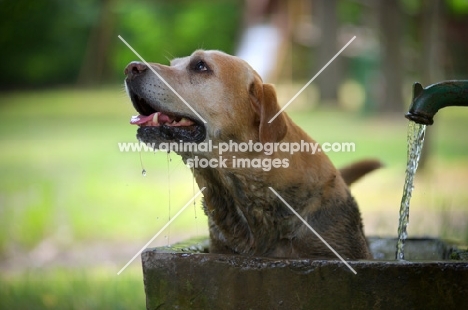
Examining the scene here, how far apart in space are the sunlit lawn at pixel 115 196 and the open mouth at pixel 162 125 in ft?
0.97

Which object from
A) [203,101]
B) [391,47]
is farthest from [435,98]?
[391,47]

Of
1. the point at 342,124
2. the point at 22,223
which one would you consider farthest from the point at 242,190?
the point at 342,124

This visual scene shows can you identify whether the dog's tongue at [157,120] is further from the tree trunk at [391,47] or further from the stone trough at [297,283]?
the tree trunk at [391,47]

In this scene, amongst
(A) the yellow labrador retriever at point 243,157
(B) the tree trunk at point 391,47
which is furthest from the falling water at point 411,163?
(B) the tree trunk at point 391,47

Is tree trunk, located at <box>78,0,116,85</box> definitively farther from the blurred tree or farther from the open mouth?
the open mouth

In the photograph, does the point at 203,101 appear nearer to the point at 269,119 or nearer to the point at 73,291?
the point at 269,119

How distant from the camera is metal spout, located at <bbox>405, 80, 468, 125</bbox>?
3768 mm

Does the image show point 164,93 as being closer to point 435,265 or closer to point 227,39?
point 435,265

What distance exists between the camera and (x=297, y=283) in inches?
136

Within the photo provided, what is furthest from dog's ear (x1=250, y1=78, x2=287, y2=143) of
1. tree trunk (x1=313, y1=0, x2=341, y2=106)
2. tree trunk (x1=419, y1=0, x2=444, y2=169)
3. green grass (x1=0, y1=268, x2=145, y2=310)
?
tree trunk (x1=313, y1=0, x2=341, y2=106)

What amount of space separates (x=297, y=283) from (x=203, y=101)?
1.25 metres

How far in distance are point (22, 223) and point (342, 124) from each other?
9.86 metres

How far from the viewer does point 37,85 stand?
32.2 m

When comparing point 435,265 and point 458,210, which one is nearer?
point 435,265
